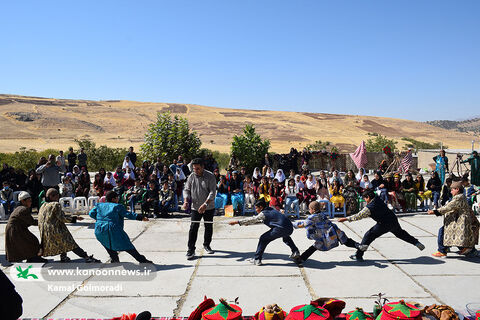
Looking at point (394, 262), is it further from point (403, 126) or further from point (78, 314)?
point (403, 126)

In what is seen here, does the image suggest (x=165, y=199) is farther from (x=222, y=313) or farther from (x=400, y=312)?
(x=400, y=312)

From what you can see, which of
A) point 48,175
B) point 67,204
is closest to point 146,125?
point 67,204

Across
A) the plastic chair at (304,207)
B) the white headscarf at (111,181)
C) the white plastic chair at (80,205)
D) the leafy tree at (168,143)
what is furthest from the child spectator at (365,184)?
the leafy tree at (168,143)

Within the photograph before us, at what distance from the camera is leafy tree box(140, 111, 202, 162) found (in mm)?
18141

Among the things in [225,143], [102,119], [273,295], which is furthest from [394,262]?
[102,119]

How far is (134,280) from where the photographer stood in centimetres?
574

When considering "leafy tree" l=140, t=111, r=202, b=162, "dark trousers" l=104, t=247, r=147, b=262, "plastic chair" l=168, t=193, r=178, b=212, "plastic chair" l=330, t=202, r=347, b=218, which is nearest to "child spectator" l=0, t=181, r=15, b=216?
"plastic chair" l=168, t=193, r=178, b=212

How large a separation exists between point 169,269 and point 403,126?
4364 inches

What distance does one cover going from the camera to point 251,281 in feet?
18.6

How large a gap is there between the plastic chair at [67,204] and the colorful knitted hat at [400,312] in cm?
1001

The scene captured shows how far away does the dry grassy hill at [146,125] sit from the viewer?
2260 inches

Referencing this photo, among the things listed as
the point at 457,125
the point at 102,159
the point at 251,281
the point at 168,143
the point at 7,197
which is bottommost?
the point at 102,159

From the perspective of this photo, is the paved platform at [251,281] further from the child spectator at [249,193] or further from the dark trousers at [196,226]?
the child spectator at [249,193]

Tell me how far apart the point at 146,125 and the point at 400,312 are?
79.7 metres
